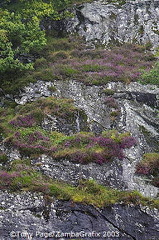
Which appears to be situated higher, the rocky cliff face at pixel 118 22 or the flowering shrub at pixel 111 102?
the rocky cliff face at pixel 118 22

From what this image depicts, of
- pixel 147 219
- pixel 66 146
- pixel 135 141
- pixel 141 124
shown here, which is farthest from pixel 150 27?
pixel 147 219

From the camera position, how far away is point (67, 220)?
14.6 metres

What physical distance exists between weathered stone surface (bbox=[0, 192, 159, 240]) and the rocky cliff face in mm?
24652

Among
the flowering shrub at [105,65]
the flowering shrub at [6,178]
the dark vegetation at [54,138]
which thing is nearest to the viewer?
the flowering shrub at [6,178]

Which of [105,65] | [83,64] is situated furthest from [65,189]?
[105,65]

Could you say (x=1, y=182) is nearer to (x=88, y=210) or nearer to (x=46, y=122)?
(x=88, y=210)

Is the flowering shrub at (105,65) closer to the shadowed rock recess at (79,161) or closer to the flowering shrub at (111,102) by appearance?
the shadowed rock recess at (79,161)

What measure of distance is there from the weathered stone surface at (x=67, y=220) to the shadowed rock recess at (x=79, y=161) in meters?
0.05

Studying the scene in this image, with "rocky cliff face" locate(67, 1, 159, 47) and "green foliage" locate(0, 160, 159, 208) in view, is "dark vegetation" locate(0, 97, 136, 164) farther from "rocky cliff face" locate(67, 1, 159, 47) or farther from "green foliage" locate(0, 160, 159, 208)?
"rocky cliff face" locate(67, 1, 159, 47)

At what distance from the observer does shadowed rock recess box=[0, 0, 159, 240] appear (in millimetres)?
14578

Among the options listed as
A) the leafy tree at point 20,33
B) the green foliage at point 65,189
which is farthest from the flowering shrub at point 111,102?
the green foliage at point 65,189

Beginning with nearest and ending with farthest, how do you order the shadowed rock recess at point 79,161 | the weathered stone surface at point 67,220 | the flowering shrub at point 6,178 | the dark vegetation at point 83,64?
the weathered stone surface at point 67,220 → the shadowed rock recess at point 79,161 → the flowering shrub at point 6,178 → the dark vegetation at point 83,64

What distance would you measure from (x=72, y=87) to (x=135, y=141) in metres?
8.85

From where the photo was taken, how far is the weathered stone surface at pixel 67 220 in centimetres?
1361
